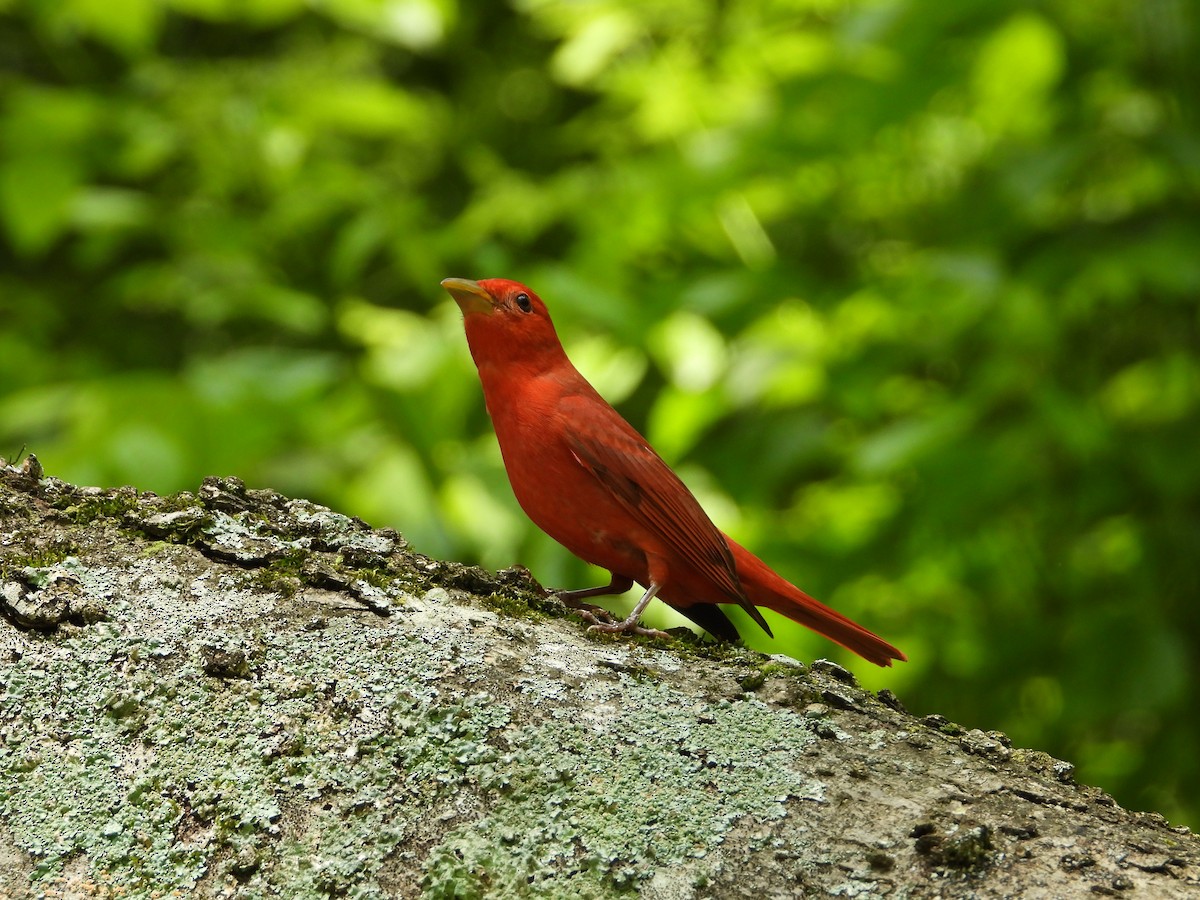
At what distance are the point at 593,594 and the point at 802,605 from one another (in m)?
0.49

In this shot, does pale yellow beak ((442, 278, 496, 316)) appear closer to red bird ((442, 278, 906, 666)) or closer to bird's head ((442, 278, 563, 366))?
bird's head ((442, 278, 563, 366))

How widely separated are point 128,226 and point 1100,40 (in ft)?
10.8

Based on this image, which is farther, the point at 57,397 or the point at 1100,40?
the point at 1100,40

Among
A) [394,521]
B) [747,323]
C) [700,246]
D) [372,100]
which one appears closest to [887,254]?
[700,246]

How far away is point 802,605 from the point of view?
288cm

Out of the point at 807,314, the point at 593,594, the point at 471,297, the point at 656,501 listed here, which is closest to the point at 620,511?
the point at 656,501

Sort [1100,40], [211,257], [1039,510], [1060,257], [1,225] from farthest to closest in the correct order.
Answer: [1,225] < [211,257] < [1039,510] < [1100,40] < [1060,257]

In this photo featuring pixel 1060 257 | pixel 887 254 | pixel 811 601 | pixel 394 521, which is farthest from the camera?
pixel 887 254

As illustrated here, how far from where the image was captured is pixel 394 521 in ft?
10.9

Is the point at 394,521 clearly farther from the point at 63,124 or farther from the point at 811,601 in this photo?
the point at 63,124

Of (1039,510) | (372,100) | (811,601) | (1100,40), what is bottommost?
(811,601)

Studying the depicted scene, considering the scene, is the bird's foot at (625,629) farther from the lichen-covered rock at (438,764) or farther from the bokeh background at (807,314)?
the bokeh background at (807,314)

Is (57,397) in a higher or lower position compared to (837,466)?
lower

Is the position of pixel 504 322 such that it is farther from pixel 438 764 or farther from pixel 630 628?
pixel 438 764
